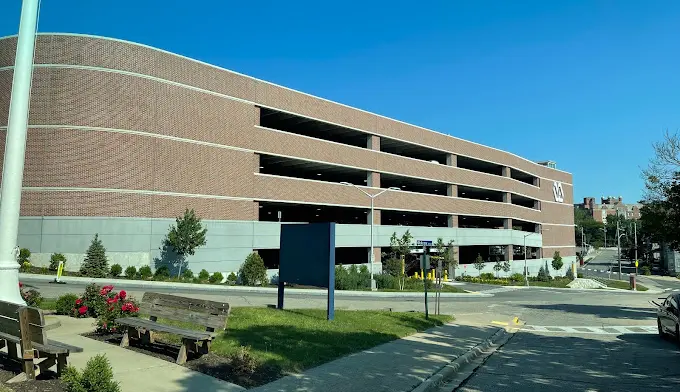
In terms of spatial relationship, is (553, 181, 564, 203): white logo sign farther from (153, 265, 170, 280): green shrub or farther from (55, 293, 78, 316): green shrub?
(55, 293, 78, 316): green shrub

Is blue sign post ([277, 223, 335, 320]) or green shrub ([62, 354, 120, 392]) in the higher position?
blue sign post ([277, 223, 335, 320])

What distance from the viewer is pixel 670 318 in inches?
543

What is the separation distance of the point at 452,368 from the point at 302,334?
340 centimetres

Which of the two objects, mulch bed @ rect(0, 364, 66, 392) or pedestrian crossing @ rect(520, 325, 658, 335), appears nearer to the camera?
mulch bed @ rect(0, 364, 66, 392)

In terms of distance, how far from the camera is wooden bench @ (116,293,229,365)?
314 inches

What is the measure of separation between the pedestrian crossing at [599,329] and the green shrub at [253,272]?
2199cm

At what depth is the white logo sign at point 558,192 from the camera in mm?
87469

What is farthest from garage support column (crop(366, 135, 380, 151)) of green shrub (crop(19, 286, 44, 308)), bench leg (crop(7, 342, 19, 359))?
bench leg (crop(7, 342, 19, 359))

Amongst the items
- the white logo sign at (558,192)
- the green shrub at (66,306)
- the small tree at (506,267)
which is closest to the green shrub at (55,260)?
the green shrub at (66,306)

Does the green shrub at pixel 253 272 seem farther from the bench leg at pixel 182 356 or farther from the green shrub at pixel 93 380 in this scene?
the green shrub at pixel 93 380

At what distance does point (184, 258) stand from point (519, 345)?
28.1 meters

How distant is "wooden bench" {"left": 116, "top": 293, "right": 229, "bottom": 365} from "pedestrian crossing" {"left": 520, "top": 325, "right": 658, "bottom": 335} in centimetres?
1242

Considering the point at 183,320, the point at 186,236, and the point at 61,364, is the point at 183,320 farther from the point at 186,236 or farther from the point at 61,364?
the point at 186,236

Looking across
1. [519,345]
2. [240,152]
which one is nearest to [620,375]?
[519,345]
